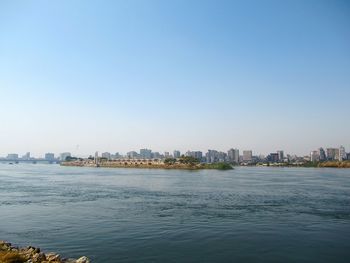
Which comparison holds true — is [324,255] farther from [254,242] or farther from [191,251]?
[191,251]

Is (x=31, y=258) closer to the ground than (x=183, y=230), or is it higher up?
higher up

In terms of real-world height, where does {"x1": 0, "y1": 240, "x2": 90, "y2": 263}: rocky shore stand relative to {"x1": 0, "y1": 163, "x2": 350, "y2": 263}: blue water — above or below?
above

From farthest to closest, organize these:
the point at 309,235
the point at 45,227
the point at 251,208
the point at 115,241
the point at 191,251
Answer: the point at 251,208, the point at 45,227, the point at 309,235, the point at 115,241, the point at 191,251

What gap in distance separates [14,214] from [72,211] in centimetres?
578

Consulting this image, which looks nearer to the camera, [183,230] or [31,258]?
[31,258]

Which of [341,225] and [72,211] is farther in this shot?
[72,211]

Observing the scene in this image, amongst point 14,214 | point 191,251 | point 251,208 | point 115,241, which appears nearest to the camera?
point 191,251

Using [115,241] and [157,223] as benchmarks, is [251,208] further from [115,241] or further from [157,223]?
[115,241]

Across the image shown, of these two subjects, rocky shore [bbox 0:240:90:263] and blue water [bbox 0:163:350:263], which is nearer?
rocky shore [bbox 0:240:90:263]

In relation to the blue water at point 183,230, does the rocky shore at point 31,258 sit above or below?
above

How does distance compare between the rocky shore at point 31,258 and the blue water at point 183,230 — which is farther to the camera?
the blue water at point 183,230

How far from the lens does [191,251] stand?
2242cm

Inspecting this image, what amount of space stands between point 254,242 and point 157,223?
9577mm

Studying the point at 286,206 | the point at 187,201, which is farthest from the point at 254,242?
the point at 187,201
